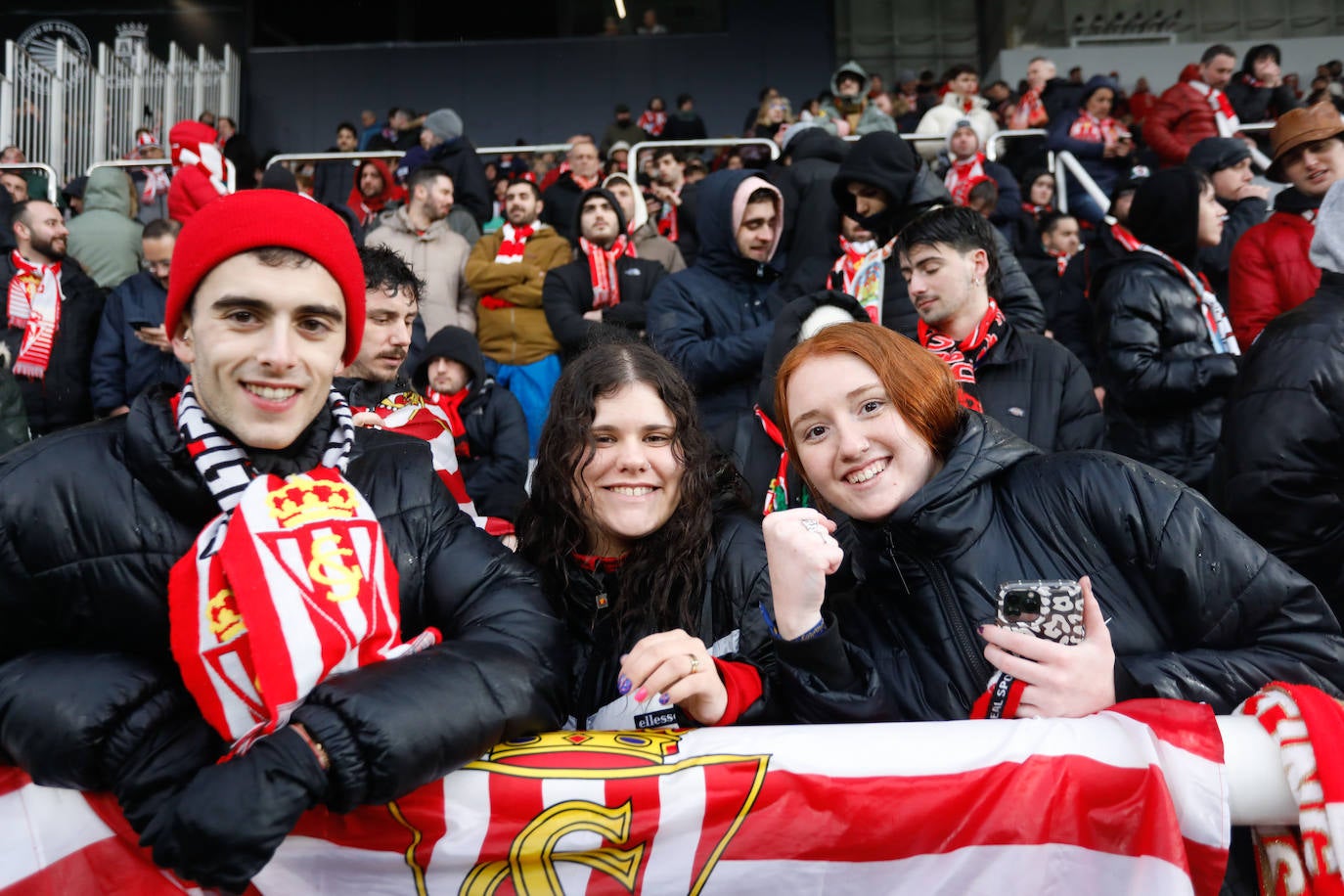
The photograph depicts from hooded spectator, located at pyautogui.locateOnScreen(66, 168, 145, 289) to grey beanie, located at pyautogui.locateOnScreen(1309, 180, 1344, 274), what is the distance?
8.23m

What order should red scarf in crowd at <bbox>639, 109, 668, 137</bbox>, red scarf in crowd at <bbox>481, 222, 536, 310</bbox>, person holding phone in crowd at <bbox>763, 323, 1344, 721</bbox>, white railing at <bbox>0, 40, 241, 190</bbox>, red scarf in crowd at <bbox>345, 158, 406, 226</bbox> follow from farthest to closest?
red scarf in crowd at <bbox>639, 109, 668, 137</bbox>, white railing at <bbox>0, 40, 241, 190</bbox>, red scarf in crowd at <bbox>345, 158, 406, 226</bbox>, red scarf in crowd at <bbox>481, 222, 536, 310</bbox>, person holding phone in crowd at <bbox>763, 323, 1344, 721</bbox>

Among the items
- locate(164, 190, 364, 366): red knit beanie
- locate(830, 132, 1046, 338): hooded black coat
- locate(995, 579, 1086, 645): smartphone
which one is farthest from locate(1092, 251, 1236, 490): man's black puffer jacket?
locate(164, 190, 364, 366): red knit beanie

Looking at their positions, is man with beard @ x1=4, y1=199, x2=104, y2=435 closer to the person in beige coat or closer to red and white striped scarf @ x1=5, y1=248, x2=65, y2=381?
red and white striped scarf @ x1=5, y1=248, x2=65, y2=381

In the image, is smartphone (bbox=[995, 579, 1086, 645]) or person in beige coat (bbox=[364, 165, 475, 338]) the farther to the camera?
person in beige coat (bbox=[364, 165, 475, 338])

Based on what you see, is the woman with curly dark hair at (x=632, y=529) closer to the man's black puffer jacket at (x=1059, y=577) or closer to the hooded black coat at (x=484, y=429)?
the man's black puffer jacket at (x=1059, y=577)

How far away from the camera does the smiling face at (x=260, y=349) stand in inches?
70.4

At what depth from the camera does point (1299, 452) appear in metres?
2.92

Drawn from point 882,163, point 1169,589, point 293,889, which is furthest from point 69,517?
Result: point 882,163

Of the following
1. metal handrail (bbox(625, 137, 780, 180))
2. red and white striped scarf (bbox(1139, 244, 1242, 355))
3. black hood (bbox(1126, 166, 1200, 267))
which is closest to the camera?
red and white striped scarf (bbox(1139, 244, 1242, 355))

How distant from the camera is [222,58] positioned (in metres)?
19.6

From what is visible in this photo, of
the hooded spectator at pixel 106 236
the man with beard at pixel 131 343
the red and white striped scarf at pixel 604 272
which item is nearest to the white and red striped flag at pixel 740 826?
the red and white striped scarf at pixel 604 272

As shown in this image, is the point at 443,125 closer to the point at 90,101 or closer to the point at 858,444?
the point at 858,444

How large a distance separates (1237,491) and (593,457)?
6.01ft

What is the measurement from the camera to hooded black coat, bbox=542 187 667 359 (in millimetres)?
5918
